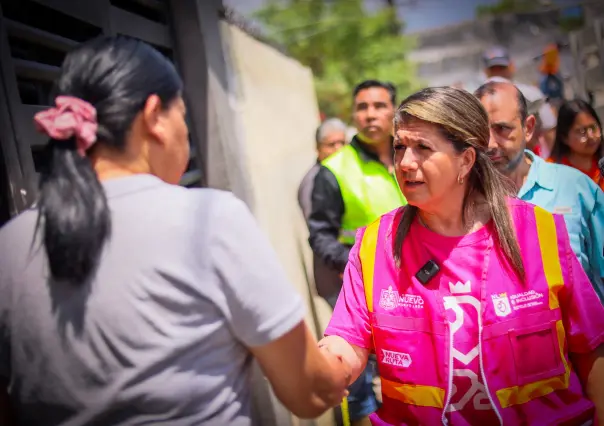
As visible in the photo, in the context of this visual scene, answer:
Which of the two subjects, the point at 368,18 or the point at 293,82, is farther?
the point at 368,18

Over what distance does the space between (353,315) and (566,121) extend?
2.34 metres

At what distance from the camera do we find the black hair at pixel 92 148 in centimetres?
111

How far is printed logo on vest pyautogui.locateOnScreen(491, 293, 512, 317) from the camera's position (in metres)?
1.62

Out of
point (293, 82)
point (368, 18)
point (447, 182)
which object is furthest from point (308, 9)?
point (447, 182)

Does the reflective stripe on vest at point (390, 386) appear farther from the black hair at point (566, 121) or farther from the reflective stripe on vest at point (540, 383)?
the black hair at point (566, 121)

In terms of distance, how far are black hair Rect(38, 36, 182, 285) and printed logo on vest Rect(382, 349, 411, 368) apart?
0.97 metres

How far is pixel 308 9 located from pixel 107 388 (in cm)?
1749

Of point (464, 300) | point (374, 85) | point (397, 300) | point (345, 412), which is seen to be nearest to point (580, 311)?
point (464, 300)

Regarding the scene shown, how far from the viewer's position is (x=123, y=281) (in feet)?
3.70

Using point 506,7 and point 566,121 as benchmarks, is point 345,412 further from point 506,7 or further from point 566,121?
point 506,7

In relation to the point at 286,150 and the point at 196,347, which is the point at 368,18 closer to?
the point at 286,150

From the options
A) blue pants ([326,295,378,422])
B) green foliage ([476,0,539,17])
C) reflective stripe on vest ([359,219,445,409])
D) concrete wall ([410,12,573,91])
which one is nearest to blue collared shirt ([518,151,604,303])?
reflective stripe on vest ([359,219,445,409])

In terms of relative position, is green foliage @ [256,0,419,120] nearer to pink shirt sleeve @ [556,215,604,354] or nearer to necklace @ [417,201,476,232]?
necklace @ [417,201,476,232]

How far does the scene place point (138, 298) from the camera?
1128 millimetres
